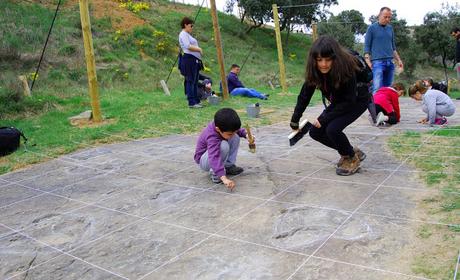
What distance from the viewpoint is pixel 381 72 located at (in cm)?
560

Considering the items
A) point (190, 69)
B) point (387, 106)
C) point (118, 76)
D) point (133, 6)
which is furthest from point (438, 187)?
point (133, 6)

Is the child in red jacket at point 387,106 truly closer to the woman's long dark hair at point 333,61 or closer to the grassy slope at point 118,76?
the grassy slope at point 118,76

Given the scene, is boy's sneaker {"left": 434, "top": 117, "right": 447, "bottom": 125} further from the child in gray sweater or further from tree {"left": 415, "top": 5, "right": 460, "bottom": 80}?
tree {"left": 415, "top": 5, "right": 460, "bottom": 80}

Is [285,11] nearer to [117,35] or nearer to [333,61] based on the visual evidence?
[117,35]

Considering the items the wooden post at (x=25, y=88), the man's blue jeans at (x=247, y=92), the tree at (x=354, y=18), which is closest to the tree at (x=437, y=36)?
the tree at (x=354, y=18)

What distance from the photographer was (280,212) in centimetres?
243

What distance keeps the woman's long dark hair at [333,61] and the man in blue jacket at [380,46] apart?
9.11 ft

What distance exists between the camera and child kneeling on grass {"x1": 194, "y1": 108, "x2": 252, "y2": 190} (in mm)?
2883

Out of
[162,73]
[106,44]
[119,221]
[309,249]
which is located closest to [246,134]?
[119,221]

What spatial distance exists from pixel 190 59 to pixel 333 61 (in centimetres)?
431

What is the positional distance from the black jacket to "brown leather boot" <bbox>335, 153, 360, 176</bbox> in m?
0.31

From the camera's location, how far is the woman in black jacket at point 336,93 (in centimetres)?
277

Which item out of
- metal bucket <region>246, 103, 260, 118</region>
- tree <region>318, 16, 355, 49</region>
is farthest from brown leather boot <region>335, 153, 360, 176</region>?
tree <region>318, 16, 355, 49</region>

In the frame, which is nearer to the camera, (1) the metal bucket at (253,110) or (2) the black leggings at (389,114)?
(2) the black leggings at (389,114)
